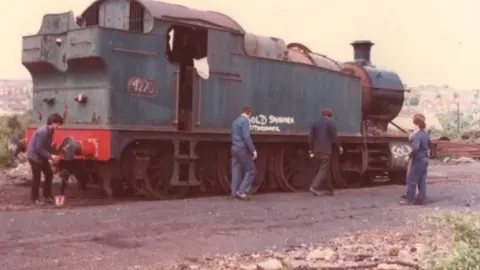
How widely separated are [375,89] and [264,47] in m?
4.11

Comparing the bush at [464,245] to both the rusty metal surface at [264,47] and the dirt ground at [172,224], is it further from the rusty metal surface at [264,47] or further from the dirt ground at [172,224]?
the rusty metal surface at [264,47]

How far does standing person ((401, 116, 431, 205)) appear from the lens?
13.1 meters

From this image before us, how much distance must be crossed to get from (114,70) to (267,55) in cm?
395

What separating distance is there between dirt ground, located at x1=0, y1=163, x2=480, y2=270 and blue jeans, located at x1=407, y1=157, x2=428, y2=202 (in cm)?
32

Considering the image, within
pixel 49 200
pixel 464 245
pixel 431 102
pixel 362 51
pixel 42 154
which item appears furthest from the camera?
pixel 431 102

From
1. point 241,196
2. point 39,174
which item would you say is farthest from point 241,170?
point 39,174

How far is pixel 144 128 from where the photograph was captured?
476 inches

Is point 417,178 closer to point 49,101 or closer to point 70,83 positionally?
point 70,83

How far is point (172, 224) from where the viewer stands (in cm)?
955

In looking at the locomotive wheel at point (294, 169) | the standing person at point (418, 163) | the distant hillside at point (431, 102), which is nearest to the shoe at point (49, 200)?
the locomotive wheel at point (294, 169)

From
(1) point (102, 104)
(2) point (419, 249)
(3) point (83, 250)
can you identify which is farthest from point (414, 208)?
(3) point (83, 250)

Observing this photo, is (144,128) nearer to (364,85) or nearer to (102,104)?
(102,104)

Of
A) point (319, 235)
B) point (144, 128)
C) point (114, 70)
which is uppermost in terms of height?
point (114, 70)

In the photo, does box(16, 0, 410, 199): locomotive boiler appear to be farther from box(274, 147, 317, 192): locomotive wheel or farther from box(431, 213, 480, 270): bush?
box(431, 213, 480, 270): bush
